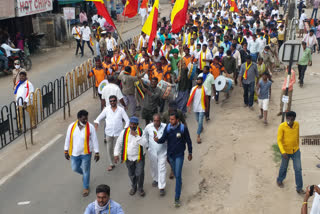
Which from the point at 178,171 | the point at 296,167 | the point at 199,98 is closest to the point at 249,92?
the point at 199,98

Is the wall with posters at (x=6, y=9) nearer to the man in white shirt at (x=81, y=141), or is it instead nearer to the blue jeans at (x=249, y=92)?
the blue jeans at (x=249, y=92)

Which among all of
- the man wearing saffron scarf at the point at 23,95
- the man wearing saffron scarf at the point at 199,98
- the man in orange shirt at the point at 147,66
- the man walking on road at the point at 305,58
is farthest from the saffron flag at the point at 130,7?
the man walking on road at the point at 305,58

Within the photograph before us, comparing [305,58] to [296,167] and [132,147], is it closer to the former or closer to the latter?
[296,167]

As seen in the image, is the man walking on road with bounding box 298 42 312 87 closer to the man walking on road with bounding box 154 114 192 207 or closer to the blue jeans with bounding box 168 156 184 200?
the man walking on road with bounding box 154 114 192 207

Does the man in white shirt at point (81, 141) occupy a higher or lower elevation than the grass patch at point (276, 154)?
higher

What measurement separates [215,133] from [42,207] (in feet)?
15.3

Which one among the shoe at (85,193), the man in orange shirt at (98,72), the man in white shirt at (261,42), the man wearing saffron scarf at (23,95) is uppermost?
the man in white shirt at (261,42)

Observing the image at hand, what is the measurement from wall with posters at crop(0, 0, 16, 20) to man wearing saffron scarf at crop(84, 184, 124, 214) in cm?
1422

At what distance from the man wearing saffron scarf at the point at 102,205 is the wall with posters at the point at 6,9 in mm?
14217

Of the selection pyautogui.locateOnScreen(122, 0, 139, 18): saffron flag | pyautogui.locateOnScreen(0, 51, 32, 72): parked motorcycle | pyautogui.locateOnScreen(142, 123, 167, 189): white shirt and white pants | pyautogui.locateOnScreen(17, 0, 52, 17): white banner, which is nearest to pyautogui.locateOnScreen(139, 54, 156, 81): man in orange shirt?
pyautogui.locateOnScreen(122, 0, 139, 18): saffron flag

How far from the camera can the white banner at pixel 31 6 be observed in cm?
1753

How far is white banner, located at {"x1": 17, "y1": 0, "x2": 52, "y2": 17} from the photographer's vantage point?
1753 cm

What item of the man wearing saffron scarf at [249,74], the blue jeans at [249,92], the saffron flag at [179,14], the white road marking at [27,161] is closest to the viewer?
the white road marking at [27,161]

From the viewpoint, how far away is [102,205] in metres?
4.34
